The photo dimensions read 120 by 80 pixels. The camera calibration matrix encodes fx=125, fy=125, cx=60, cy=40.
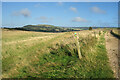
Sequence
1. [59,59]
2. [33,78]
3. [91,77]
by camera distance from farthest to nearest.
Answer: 1. [59,59]
2. [33,78]
3. [91,77]

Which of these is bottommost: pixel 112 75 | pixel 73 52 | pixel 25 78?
pixel 25 78

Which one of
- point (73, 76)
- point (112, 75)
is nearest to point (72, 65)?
point (73, 76)

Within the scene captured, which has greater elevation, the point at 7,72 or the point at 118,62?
the point at 118,62

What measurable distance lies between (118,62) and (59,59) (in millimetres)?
4282

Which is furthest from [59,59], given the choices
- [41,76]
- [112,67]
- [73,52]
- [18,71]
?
[112,67]

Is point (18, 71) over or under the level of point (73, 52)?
under

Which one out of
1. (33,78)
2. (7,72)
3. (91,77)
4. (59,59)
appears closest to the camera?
(91,77)

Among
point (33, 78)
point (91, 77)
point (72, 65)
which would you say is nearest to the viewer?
point (91, 77)

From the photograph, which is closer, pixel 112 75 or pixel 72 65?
pixel 112 75

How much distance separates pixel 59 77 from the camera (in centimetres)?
746

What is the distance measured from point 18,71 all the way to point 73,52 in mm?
4492

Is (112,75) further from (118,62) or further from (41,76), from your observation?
(41,76)

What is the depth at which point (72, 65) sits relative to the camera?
837 centimetres

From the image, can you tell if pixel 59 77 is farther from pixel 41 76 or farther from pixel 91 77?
pixel 91 77
